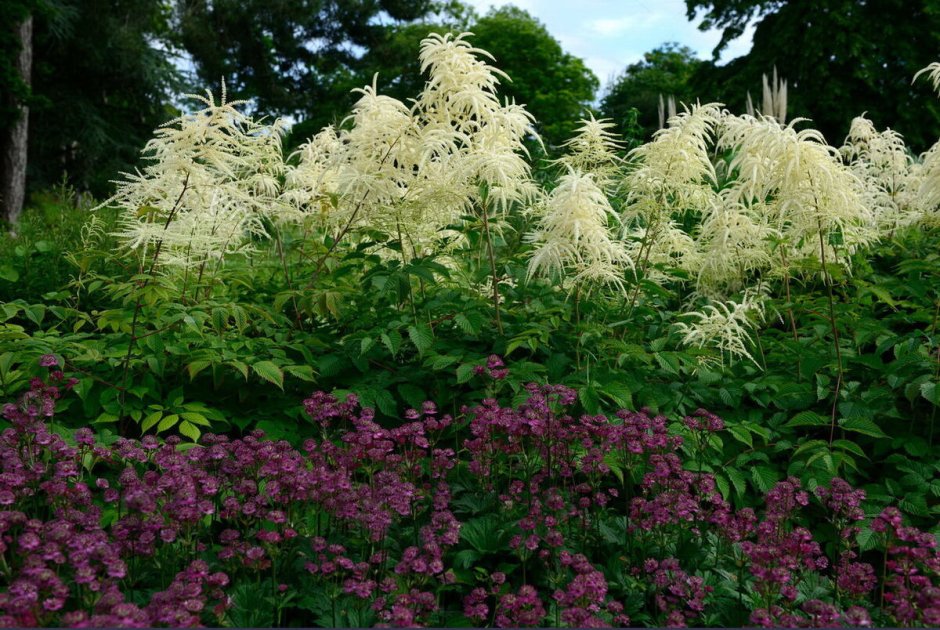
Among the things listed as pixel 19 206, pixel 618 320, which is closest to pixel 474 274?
pixel 618 320

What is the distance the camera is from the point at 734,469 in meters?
3.52

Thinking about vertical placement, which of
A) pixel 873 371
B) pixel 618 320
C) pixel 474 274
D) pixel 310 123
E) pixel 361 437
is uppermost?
pixel 310 123

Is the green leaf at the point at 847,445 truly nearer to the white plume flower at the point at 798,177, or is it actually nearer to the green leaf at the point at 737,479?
the green leaf at the point at 737,479

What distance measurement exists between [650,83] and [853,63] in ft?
67.8

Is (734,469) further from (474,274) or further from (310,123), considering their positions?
(310,123)

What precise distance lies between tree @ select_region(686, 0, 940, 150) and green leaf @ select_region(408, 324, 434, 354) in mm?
18430

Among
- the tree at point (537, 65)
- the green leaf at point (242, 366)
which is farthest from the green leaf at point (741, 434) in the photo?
the tree at point (537, 65)

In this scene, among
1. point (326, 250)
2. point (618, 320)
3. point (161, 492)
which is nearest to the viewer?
point (161, 492)

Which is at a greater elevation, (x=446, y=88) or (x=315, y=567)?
(x=446, y=88)

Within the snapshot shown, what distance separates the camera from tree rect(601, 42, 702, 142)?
3400 cm

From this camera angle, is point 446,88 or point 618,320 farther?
point 618,320

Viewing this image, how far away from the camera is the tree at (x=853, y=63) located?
1936 cm

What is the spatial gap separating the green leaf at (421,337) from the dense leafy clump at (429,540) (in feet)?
1.42

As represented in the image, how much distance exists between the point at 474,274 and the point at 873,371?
2.32 meters
